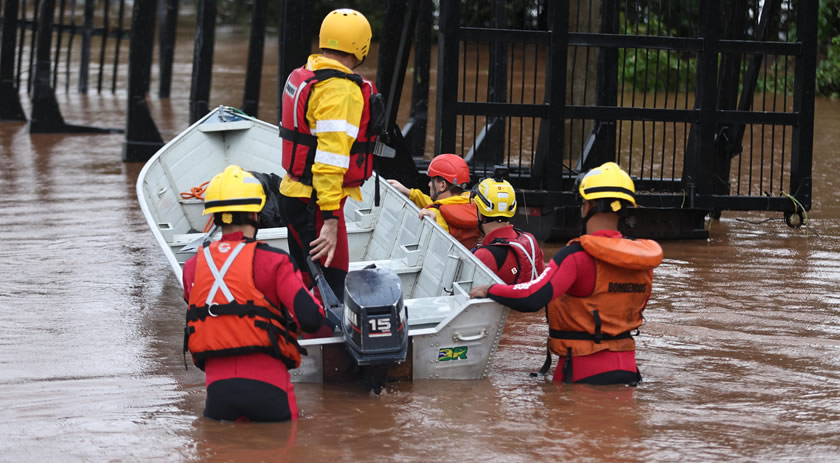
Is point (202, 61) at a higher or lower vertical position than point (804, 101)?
higher

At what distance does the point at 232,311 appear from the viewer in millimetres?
4668

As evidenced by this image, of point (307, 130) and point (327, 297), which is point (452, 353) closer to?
point (327, 297)

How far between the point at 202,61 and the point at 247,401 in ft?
30.3

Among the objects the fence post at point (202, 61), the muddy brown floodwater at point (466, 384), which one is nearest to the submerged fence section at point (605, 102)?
the muddy brown floodwater at point (466, 384)

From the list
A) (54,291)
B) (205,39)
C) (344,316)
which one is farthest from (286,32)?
(344,316)

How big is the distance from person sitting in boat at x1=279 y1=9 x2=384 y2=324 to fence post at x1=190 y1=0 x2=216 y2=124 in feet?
25.2

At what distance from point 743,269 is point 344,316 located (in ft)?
14.1

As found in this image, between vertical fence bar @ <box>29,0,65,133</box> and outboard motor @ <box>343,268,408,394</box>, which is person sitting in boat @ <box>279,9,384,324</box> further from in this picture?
vertical fence bar @ <box>29,0,65,133</box>

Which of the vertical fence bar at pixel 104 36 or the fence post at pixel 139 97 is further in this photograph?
the vertical fence bar at pixel 104 36

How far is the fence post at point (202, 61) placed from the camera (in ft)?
43.0

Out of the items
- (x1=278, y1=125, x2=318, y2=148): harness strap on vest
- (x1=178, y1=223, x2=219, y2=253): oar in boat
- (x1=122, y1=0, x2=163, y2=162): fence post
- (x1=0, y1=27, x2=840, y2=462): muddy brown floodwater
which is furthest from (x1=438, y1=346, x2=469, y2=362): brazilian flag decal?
(x1=122, y1=0, x2=163, y2=162): fence post

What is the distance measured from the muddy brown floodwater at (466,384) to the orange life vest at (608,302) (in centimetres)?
24

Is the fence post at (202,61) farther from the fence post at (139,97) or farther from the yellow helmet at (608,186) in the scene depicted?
the yellow helmet at (608,186)

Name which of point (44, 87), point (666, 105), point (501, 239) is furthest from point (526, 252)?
point (44, 87)
